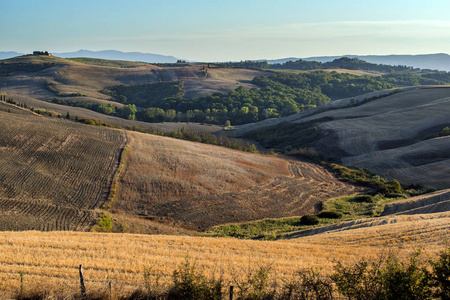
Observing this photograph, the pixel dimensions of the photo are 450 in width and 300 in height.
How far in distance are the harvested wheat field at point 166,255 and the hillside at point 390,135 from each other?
112 feet

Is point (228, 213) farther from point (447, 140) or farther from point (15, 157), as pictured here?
point (447, 140)

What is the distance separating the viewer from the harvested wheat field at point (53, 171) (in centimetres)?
3173

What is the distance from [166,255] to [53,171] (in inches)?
1087

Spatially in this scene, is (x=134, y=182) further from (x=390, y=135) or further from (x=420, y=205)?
(x=390, y=135)

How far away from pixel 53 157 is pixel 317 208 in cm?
3184

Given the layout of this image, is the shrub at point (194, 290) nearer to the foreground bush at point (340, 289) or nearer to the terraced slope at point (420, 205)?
the foreground bush at point (340, 289)

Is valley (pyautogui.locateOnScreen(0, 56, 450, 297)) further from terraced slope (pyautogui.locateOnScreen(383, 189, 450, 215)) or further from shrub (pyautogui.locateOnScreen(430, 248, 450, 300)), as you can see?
shrub (pyautogui.locateOnScreen(430, 248, 450, 300))

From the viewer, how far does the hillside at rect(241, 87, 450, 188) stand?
58344 mm

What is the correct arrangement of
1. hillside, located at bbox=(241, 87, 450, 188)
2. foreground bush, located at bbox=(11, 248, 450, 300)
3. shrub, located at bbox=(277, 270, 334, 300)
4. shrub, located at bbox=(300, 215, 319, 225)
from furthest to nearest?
hillside, located at bbox=(241, 87, 450, 188), shrub, located at bbox=(300, 215, 319, 225), shrub, located at bbox=(277, 270, 334, 300), foreground bush, located at bbox=(11, 248, 450, 300)

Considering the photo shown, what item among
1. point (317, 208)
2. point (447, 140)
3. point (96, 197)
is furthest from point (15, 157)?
point (447, 140)

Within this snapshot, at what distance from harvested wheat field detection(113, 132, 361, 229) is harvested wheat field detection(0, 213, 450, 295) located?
15.4 meters

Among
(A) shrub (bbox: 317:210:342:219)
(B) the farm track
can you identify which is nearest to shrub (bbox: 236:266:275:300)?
(B) the farm track

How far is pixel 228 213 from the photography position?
1549 inches

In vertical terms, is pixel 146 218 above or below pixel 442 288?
below
